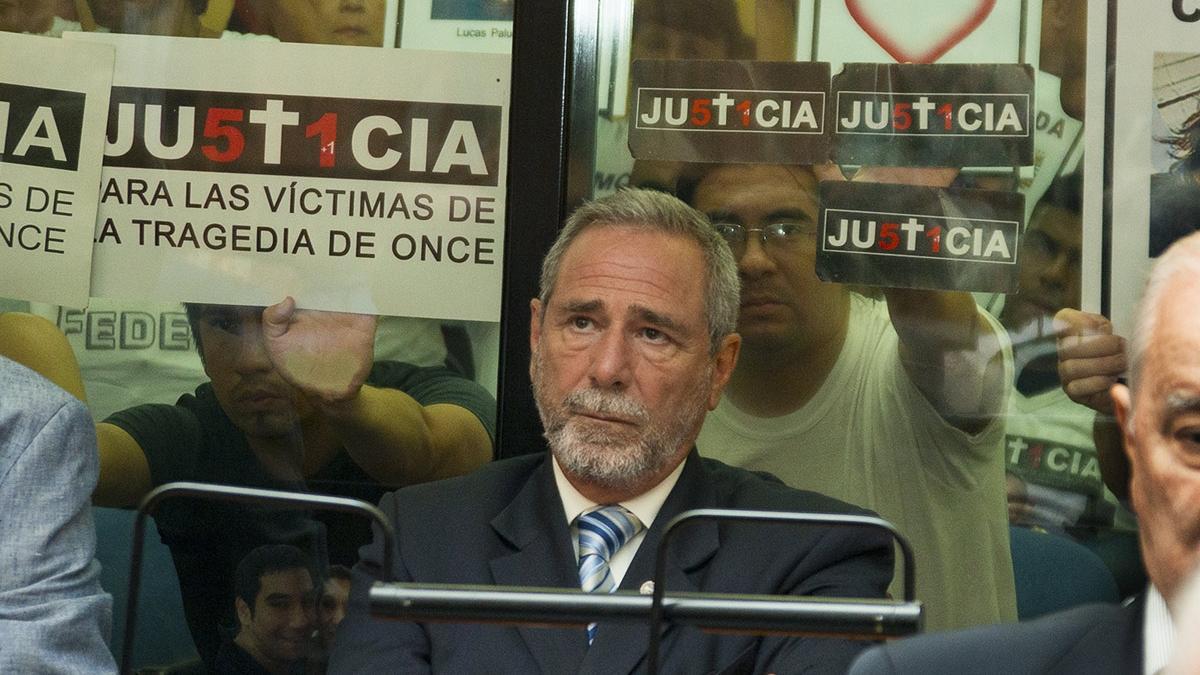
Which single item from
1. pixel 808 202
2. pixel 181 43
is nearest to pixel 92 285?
pixel 181 43

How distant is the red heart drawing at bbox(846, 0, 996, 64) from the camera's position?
3.08 meters

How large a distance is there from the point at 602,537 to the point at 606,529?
0.6 inches

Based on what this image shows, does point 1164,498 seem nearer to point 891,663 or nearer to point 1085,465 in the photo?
point 891,663

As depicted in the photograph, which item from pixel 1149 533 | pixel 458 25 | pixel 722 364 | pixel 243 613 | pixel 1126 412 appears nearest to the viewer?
pixel 1149 533

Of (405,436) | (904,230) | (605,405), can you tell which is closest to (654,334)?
(605,405)

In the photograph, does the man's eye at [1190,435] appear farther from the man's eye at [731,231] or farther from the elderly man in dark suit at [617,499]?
the man's eye at [731,231]

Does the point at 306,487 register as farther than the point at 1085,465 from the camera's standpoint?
Yes

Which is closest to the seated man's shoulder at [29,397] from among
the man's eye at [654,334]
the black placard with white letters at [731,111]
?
the man's eye at [654,334]

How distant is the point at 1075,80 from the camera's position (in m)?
3.04

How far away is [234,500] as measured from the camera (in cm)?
124

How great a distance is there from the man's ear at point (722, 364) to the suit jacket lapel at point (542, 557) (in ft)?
1.15

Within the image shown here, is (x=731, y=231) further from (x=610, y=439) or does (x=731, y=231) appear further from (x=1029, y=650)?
(x=1029, y=650)

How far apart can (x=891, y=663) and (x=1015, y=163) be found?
Result: 190 cm

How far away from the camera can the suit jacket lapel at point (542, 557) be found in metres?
2.46
